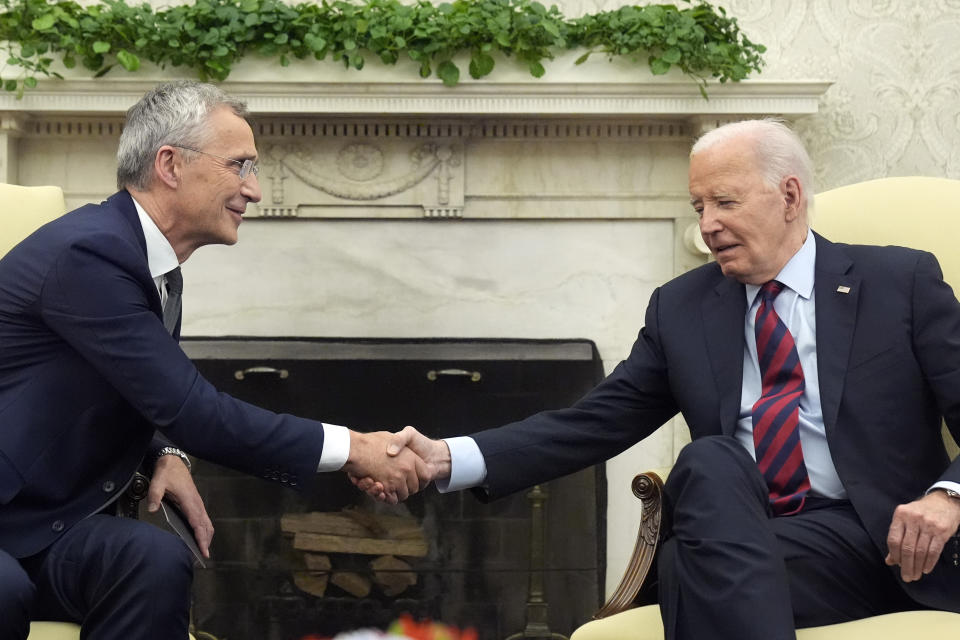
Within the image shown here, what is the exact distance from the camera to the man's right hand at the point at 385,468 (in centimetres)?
211

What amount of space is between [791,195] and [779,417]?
0.42 metres

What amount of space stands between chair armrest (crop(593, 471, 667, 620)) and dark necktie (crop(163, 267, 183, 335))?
0.88 m

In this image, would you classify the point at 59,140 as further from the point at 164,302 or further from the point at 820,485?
the point at 820,485

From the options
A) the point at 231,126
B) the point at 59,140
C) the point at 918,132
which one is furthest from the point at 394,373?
the point at 918,132

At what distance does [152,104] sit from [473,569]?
6.25 ft

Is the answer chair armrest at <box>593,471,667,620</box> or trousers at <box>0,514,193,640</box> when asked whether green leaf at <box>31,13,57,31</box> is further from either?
chair armrest at <box>593,471,667,620</box>

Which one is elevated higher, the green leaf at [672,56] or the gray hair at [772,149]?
the green leaf at [672,56]

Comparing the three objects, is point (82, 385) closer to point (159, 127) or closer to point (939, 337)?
point (159, 127)

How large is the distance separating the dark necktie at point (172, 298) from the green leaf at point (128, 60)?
52.1 inches

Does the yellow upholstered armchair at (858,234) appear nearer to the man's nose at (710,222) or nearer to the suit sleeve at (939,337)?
the suit sleeve at (939,337)

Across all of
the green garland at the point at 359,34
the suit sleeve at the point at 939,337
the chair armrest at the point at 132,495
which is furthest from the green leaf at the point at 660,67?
the chair armrest at the point at 132,495

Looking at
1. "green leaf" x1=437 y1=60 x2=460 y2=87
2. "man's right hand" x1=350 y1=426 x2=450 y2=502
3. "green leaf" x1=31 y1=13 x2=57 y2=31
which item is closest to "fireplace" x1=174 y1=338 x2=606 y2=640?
"green leaf" x1=437 y1=60 x2=460 y2=87

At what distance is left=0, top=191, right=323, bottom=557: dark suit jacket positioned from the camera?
5.92ft

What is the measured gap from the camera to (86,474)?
1.87m
